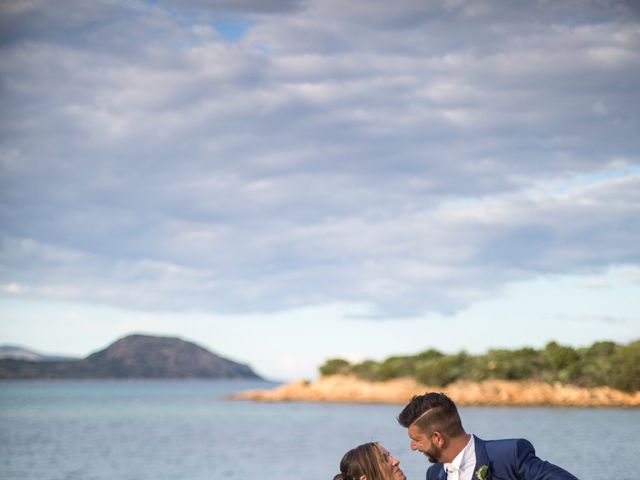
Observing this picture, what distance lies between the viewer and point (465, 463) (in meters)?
4.60

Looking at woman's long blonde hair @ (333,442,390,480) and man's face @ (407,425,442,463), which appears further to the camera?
woman's long blonde hair @ (333,442,390,480)

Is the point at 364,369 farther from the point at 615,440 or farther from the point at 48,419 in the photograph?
the point at 615,440

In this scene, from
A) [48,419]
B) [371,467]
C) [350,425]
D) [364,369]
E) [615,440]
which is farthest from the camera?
[364,369]

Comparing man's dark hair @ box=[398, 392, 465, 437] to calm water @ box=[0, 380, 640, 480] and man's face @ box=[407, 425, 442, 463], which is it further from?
calm water @ box=[0, 380, 640, 480]

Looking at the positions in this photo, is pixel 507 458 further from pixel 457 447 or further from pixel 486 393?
pixel 486 393

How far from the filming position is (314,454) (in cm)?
4819

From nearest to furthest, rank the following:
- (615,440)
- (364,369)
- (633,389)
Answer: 1. (615,440)
2. (633,389)
3. (364,369)

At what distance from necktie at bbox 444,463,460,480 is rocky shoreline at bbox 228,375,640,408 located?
196ft

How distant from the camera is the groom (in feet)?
14.8

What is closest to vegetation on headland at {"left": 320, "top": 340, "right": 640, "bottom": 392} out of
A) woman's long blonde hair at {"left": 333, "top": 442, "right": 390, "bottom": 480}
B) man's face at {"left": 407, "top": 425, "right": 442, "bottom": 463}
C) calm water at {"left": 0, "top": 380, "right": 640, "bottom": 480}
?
calm water at {"left": 0, "top": 380, "right": 640, "bottom": 480}

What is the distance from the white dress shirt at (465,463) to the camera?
4590mm

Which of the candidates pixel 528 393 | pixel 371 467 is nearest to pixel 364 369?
pixel 528 393

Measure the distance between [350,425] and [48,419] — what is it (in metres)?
30.4

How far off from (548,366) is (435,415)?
256 feet
